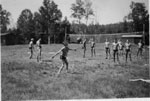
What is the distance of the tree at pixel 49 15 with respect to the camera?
5795mm

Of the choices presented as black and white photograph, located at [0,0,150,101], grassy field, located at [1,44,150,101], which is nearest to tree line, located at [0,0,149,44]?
black and white photograph, located at [0,0,150,101]

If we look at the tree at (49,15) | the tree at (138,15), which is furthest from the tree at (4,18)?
the tree at (138,15)

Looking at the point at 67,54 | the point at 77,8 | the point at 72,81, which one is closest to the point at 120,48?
the point at 67,54

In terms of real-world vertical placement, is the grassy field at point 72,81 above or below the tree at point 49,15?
below

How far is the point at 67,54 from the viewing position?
20.6 ft

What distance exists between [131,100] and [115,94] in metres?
0.50

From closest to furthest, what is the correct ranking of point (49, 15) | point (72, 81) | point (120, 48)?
point (72, 81) < point (49, 15) < point (120, 48)

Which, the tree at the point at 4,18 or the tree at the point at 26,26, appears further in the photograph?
the tree at the point at 26,26

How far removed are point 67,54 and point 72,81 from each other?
1.19m

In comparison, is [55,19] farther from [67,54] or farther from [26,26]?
[67,54]

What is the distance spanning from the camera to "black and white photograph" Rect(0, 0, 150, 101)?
5078 mm

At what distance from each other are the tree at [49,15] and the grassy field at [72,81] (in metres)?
0.80

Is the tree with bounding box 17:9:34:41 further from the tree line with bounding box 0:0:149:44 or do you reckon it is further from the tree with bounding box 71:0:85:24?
the tree with bounding box 71:0:85:24

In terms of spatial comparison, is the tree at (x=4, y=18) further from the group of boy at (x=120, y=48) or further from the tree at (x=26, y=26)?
the group of boy at (x=120, y=48)
